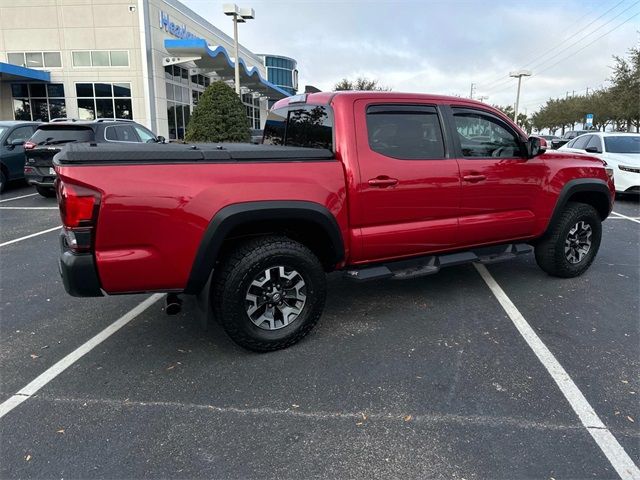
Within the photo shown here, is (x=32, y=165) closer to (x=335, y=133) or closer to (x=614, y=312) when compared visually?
(x=335, y=133)

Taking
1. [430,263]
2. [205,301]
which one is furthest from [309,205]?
[430,263]

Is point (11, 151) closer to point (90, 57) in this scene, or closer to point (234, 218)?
point (234, 218)

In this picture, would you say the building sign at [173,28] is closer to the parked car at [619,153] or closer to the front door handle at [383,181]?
the parked car at [619,153]

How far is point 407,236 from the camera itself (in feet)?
13.3

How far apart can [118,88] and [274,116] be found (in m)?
22.5

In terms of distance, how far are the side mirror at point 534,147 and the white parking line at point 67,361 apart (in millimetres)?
3991

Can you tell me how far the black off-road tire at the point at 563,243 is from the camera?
510 cm

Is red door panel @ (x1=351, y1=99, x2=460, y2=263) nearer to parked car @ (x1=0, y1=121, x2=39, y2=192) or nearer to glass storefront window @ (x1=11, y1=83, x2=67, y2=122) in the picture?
parked car @ (x1=0, y1=121, x2=39, y2=192)

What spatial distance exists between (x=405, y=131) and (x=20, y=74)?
24454mm

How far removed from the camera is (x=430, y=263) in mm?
4277

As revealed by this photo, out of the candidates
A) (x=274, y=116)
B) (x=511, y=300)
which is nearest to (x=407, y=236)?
(x=511, y=300)

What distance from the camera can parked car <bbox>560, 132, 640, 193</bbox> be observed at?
430 inches

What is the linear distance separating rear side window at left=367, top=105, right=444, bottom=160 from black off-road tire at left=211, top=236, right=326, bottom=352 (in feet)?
3.63

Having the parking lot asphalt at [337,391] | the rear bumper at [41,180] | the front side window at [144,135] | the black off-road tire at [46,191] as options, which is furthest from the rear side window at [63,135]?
the parking lot asphalt at [337,391]
